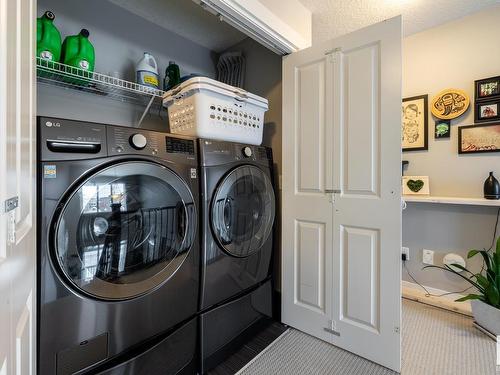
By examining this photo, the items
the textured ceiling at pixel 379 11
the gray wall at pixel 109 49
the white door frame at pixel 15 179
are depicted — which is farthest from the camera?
the textured ceiling at pixel 379 11

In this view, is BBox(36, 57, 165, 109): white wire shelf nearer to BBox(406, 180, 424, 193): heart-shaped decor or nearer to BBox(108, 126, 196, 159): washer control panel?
BBox(108, 126, 196, 159): washer control panel

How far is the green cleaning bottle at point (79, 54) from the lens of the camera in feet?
4.61

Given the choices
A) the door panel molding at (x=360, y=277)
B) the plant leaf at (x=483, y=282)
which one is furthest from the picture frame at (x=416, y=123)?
the door panel molding at (x=360, y=277)

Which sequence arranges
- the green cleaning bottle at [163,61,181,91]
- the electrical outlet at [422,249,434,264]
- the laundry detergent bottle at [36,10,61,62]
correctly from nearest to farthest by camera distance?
1. the laundry detergent bottle at [36,10,61,62]
2. the green cleaning bottle at [163,61,181,91]
3. the electrical outlet at [422,249,434,264]

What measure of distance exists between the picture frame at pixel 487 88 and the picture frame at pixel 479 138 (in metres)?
0.21

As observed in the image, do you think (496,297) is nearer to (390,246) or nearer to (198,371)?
(390,246)

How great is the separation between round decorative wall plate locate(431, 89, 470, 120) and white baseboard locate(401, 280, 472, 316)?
4.96 feet

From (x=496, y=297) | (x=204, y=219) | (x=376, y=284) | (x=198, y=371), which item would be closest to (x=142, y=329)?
(x=198, y=371)

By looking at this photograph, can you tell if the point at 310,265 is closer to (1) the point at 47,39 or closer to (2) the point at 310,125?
(2) the point at 310,125

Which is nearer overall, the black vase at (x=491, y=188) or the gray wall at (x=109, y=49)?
the gray wall at (x=109, y=49)

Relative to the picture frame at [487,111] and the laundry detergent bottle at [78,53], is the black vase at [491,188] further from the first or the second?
the laundry detergent bottle at [78,53]

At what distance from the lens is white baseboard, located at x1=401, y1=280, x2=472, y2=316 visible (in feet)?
6.59

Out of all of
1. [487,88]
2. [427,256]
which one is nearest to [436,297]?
[427,256]

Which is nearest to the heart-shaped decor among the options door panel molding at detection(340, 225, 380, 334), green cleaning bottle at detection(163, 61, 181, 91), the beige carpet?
the beige carpet
